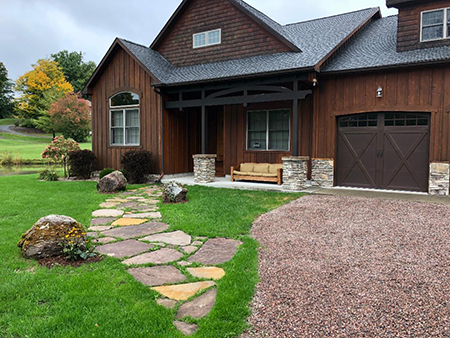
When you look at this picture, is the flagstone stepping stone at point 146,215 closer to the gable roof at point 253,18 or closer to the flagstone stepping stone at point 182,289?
the flagstone stepping stone at point 182,289

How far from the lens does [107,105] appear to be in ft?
42.9

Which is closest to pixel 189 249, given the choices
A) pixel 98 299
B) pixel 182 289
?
pixel 182 289

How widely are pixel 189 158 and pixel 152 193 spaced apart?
13.8 feet

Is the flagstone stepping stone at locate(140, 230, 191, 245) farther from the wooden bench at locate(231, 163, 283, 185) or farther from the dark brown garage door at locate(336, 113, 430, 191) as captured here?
the dark brown garage door at locate(336, 113, 430, 191)

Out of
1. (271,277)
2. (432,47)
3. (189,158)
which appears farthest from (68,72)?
(271,277)

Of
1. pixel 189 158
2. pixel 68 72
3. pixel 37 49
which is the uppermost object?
pixel 37 49

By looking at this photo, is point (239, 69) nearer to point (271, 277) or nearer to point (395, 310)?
point (271, 277)

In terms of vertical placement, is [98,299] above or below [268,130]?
below

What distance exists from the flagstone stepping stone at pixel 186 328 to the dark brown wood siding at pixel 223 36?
394 inches

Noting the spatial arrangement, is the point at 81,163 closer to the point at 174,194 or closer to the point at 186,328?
the point at 174,194

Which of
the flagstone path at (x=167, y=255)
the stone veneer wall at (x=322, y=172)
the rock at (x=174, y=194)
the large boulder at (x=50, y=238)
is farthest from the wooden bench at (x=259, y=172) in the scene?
the large boulder at (x=50, y=238)

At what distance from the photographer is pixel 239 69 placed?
1063 cm

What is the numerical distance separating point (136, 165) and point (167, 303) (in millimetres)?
8925

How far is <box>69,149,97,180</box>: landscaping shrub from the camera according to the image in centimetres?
1255
